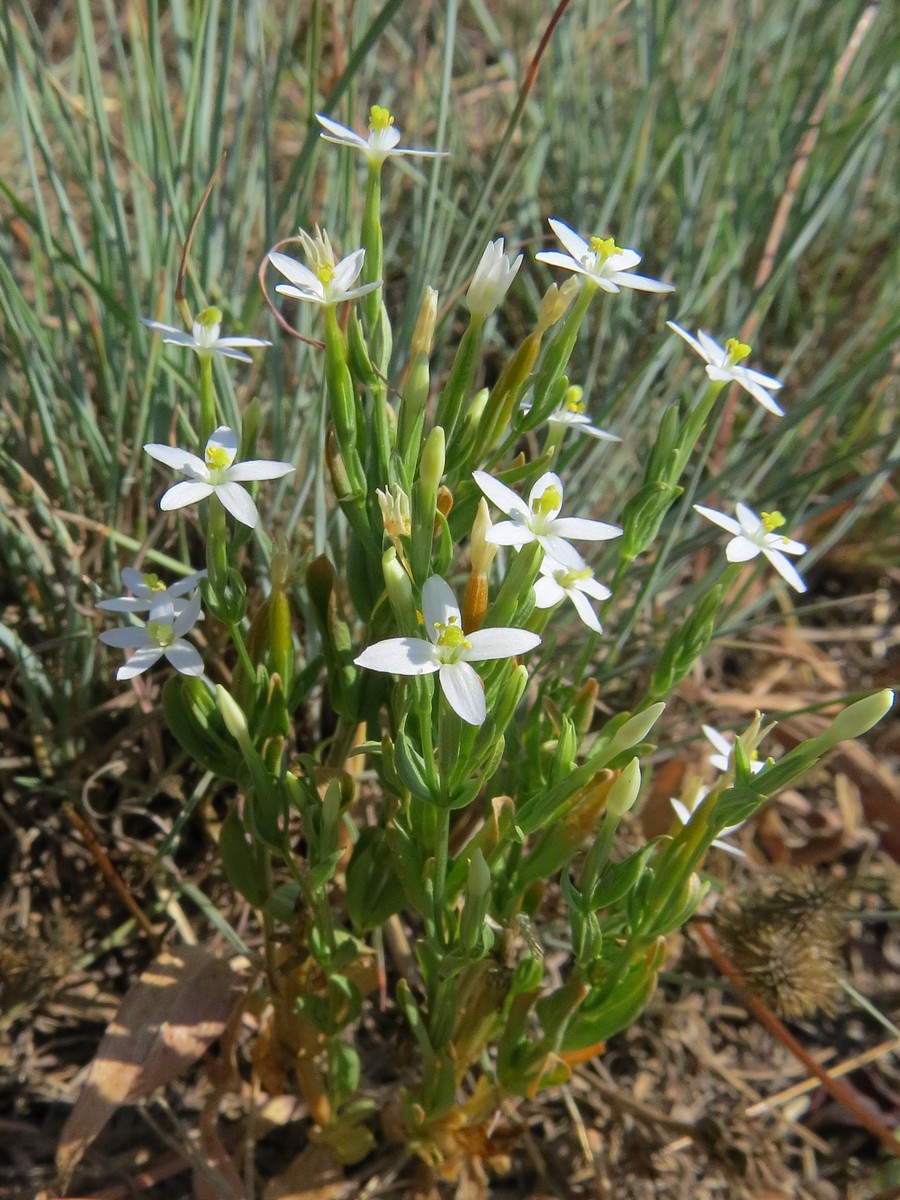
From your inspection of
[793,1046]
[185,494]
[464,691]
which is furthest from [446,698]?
[793,1046]

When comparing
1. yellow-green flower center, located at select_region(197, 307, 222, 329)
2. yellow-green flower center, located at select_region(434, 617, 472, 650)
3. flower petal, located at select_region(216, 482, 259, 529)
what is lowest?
flower petal, located at select_region(216, 482, 259, 529)

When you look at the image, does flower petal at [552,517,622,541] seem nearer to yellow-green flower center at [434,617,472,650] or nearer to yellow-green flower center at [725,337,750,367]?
yellow-green flower center at [434,617,472,650]

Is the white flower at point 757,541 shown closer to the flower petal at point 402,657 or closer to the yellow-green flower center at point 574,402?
the yellow-green flower center at point 574,402

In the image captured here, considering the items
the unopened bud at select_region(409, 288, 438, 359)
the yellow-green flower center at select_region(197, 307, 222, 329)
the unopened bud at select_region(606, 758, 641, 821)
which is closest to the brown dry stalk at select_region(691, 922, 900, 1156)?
the unopened bud at select_region(606, 758, 641, 821)

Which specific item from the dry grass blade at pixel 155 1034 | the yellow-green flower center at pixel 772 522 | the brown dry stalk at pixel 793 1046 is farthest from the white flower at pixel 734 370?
the dry grass blade at pixel 155 1034

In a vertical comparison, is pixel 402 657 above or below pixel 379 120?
below

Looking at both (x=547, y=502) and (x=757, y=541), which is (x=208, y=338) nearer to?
(x=547, y=502)

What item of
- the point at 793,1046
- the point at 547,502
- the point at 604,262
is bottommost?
the point at 793,1046
